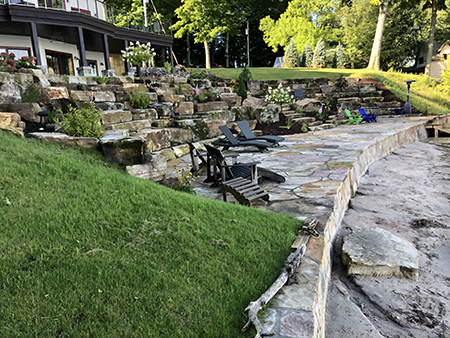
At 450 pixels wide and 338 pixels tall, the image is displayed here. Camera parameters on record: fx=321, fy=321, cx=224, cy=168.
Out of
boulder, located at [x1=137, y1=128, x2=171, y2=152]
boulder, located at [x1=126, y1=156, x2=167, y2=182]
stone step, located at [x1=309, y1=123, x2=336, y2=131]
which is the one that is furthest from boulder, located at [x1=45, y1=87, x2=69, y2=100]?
stone step, located at [x1=309, y1=123, x2=336, y2=131]

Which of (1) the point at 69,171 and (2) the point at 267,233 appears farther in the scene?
(1) the point at 69,171

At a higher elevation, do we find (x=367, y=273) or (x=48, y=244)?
(x=48, y=244)

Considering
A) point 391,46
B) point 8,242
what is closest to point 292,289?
point 8,242

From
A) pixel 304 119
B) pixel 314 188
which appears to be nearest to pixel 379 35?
pixel 304 119

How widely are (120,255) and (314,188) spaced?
3.40 metres

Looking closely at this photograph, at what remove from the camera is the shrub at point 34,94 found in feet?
22.9

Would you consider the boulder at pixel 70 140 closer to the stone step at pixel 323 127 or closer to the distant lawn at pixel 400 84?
the stone step at pixel 323 127

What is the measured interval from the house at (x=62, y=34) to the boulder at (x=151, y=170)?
10638 millimetres

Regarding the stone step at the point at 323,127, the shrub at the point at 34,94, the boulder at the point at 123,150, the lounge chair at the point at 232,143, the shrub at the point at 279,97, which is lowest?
A: the stone step at the point at 323,127

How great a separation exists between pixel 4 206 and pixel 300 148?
23.3ft

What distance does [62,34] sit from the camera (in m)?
18.5

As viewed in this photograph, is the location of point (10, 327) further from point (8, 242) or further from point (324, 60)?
point (324, 60)

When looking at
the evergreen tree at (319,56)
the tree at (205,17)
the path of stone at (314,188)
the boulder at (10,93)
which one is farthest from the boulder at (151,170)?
the tree at (205,17)

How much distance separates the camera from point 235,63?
4338 cm
